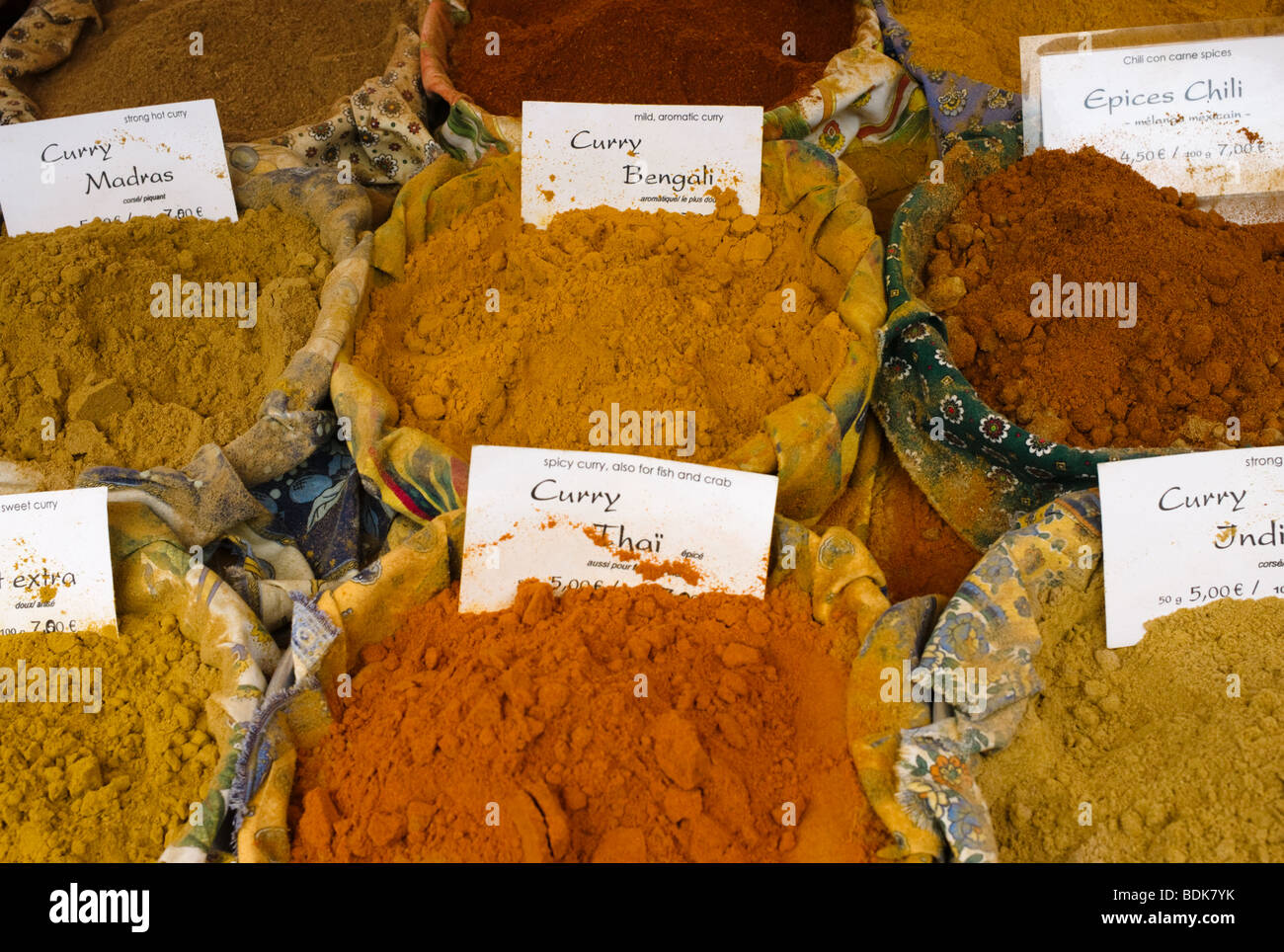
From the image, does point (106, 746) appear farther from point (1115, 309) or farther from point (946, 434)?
point (1115, 309)

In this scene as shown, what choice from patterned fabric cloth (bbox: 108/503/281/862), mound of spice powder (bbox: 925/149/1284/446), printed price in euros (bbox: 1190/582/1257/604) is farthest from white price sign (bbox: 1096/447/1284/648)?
patterned fabric cloth (bbox: 108/503/281/862)

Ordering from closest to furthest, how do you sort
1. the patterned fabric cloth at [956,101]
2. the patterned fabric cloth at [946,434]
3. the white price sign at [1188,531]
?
1. the white price sign at [1188,531]
2. the patterned fabric cloth at [946,434]
3. the patterned fabric cloth at [956,101]

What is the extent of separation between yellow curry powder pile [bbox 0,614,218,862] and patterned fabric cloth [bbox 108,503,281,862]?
0.07 feet

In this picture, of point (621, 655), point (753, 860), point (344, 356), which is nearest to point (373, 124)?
point (344, 356)

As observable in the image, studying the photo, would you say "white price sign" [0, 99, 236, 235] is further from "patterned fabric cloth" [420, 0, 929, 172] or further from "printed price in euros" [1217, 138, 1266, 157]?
"printed price in euros" [1217, 138, 1266, 157]

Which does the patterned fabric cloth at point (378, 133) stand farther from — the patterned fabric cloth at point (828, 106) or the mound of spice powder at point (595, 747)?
the mound of spice powder at point (595, 747)

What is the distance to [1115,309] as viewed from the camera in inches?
51.3

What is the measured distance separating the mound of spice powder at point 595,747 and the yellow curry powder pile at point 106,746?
0.47 ft

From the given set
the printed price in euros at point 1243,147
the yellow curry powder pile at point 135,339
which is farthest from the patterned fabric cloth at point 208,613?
the printed price in euros at point 1243,147

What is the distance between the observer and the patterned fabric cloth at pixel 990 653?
93cm

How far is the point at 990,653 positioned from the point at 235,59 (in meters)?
1.49

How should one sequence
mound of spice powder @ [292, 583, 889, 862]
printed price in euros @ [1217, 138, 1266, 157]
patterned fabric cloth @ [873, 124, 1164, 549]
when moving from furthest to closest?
1. printed price in euros @ [1217, 138, 1266, 157]
2. patterned fabric cloth @ [873, 124, 1164, 549]
3. mound of spice powder @ [292, 583, 889, 862]

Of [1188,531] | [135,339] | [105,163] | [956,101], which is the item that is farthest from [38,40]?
[1188,531]

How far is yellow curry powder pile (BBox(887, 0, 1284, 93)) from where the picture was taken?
1.62 metres
